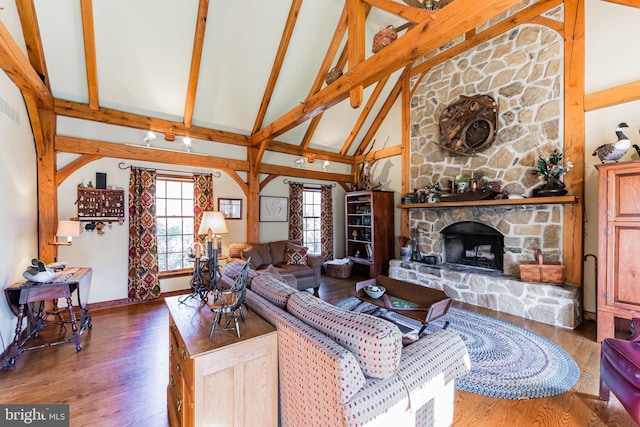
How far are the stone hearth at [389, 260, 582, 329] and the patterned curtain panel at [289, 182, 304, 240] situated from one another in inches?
95.4

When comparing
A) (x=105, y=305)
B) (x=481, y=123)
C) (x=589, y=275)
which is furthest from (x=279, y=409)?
(x=481, y=123)

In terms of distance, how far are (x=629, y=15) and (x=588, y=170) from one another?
186 centimetres

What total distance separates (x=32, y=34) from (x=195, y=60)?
66.6 inches

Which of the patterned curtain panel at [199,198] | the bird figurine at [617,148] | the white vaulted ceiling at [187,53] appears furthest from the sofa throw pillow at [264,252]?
the bird figurine at [617,148]

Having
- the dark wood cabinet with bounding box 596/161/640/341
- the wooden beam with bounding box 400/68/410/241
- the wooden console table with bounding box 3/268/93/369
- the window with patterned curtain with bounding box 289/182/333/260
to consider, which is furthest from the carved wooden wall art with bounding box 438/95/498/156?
the wooden console table with bounding box 3/268/93/369

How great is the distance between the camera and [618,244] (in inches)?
109

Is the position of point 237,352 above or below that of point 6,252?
below

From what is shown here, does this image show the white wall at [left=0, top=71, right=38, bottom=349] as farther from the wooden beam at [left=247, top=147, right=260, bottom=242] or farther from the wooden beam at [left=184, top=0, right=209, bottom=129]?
the wooden beam at [left=247, top=147, right=260, bottom=242]

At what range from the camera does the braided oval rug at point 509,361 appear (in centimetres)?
215

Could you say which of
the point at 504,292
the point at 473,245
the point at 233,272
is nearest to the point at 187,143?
the point at 233,272

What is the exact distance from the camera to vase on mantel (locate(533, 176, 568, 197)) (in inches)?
138

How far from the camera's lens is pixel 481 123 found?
4.55 metres

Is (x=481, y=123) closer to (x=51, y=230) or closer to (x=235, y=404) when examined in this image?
(x=235, y=404)

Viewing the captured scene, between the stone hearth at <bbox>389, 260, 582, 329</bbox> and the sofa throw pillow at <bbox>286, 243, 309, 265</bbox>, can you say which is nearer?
the stone hearth at <bbox>389, 260, 582, 329</bbox>
